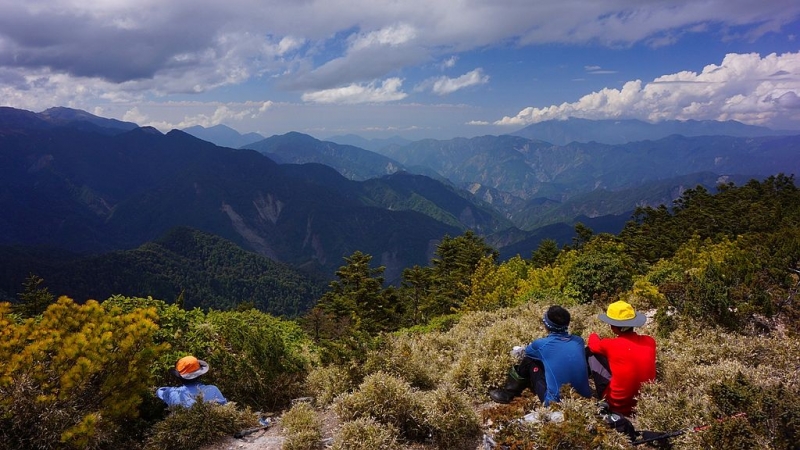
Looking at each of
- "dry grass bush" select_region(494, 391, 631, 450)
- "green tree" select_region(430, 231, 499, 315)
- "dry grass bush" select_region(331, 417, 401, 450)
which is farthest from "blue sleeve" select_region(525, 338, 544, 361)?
"green tree" select_region(430, 231, 499, 315)

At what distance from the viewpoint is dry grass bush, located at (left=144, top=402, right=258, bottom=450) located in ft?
16.7

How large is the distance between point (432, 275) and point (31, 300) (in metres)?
34.6

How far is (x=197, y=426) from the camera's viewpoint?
17.2 ft

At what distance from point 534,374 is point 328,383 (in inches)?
123

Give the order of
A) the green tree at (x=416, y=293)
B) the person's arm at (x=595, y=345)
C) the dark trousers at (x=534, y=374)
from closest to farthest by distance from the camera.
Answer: the dark trousers at (x=534, y=374) → the person's arm at (x=595, y=345) → the green tree at (x=416, y=293)

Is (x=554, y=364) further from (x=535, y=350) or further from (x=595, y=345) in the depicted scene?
(x=595, y=345)

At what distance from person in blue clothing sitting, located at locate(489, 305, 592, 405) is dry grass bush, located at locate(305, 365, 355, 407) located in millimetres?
2237

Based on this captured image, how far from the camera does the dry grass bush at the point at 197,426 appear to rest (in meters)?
5.08

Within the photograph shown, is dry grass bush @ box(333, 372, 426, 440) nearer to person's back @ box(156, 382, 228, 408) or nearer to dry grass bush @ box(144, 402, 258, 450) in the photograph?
dry grass bush @ box(144, 402, 258, 450)

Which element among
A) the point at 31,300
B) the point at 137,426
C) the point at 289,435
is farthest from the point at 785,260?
the point at 31,300

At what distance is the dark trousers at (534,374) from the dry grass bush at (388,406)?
157 centimetres

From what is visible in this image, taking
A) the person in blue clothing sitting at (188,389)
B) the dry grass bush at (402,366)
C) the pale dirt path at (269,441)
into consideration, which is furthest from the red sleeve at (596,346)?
the person in blue clothing sitting at (188,389)

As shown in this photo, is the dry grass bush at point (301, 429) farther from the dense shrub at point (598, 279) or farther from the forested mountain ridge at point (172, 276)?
the forested mountain ridge at point (172, 276)

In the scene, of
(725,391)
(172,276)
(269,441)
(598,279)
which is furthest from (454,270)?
(172,276)
